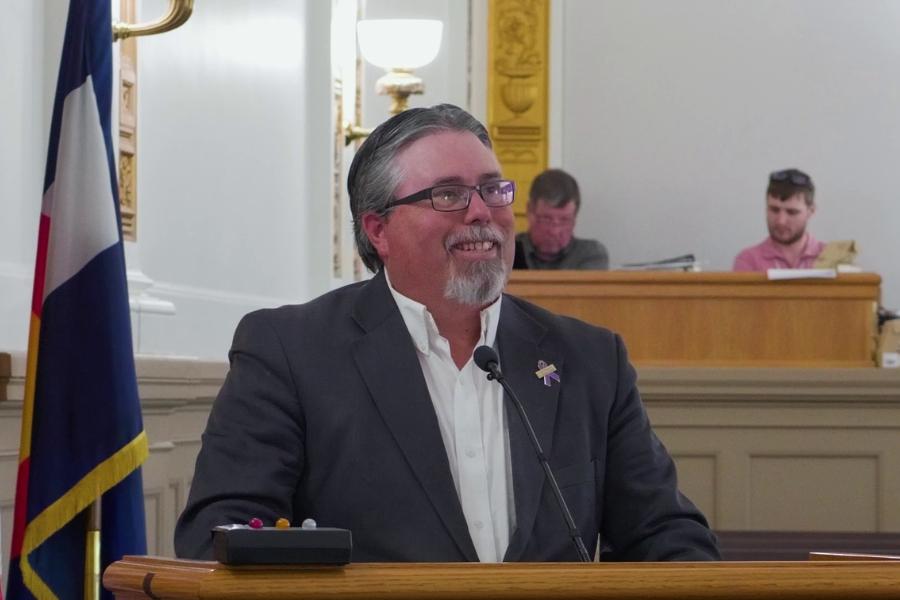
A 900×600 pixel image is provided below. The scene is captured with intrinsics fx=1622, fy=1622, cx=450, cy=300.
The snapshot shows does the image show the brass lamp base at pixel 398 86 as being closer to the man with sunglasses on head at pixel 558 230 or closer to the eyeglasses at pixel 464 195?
the man with sunglasses on head at pixel 558 230

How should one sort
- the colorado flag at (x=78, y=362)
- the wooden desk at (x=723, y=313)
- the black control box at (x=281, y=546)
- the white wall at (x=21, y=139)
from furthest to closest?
the wooden desk at (x=723, y=313) < the white wall at (x=21, y=139) < the colorado flag at (x=78, y=362) < the black control box at (x=281, y=546)

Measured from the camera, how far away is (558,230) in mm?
8922

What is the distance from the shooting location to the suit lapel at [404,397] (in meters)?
2.63

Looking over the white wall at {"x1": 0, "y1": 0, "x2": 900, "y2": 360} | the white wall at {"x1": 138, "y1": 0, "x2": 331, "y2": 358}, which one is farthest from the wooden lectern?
the white wall at {"x1": 0, "y1": 0, "x2": 900, "y2": 360}

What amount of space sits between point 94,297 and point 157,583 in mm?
1602

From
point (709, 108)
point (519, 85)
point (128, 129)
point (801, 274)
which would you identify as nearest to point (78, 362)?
point (128, 129)

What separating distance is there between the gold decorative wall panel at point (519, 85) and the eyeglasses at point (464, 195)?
7.88 m

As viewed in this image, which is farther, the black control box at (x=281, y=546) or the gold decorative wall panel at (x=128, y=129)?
the gold decorative wall panel at (x=128, y=129)

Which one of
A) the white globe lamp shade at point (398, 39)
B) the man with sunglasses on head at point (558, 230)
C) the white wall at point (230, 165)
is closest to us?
the white wall at point (230, 165)

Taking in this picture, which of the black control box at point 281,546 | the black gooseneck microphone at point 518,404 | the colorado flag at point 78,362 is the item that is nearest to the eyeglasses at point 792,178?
the colorado flag at point 78,362

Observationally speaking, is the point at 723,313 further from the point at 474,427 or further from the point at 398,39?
→ the point at 474,427

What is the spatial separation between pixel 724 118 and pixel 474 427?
8382 mm

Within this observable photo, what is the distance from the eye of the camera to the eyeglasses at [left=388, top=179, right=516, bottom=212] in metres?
2.75

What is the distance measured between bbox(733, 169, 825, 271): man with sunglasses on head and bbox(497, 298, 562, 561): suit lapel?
6.25 metres
